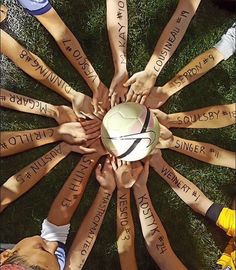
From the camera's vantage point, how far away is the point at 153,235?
1.72 metres

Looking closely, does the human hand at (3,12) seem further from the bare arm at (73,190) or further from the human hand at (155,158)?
the human hand at (155,158)

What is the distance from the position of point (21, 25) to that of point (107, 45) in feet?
0.78

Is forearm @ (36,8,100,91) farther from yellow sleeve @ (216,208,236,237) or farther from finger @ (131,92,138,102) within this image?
yellow sleeve @ (216,208,236,237)

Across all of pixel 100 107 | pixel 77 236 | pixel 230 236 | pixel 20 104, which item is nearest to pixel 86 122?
pixel 100 107

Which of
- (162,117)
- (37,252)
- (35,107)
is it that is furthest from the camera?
(162,117)

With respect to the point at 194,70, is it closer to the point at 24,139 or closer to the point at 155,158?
the point at 155,158

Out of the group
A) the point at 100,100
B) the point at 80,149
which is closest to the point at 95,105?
the point at 100,100

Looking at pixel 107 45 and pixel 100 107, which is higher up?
pixel 107 45

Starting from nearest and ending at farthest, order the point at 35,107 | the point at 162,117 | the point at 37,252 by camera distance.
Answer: the point at 37,252 → the point at 35,107 → the point at 162,117

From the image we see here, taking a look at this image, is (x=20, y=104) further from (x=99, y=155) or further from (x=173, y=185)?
(x=173, y=185)

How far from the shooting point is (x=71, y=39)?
5.49ft

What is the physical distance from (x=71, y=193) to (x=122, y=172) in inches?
5.8

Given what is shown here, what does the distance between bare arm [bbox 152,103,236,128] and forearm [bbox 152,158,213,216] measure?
0.38 feet

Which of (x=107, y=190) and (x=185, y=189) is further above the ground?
(x=107, y=190)
